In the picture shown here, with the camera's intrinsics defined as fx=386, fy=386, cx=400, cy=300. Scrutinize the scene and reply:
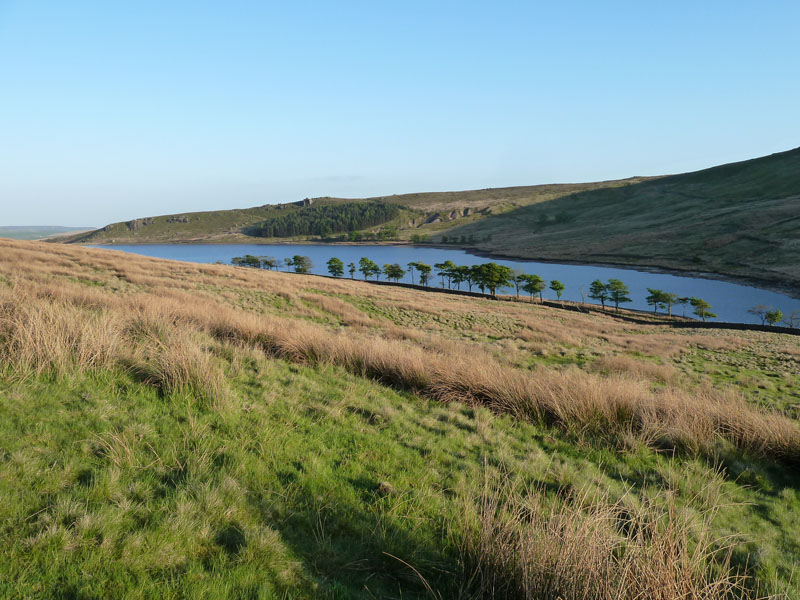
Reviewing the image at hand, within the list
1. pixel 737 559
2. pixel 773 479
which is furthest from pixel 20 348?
pixel 773 479

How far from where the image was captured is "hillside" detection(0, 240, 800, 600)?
2695mm

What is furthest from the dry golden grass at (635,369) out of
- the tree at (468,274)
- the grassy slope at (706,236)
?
the grassy slope at (706,236)

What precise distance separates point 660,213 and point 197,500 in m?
216

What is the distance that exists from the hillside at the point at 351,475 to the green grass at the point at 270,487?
0.02 meters

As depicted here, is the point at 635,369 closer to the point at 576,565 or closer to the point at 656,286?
the point at 576,565

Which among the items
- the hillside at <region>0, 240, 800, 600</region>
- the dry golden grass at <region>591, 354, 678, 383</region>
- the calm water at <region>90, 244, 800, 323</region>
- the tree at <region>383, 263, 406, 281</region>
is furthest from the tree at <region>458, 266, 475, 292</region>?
the hillside at <region>0, 240, 800, 600</region>

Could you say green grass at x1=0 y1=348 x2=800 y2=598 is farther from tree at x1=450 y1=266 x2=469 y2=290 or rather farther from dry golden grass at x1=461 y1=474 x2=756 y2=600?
tree at x1=450 y1=266 x2=469 y2=290

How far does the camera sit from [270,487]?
12.4 feet

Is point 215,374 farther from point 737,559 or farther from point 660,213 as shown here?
point 660,213

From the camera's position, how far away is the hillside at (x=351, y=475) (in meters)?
2.70

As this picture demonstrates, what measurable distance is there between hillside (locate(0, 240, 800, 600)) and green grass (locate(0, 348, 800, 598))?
2cm

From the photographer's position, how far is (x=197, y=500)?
334 centimetres

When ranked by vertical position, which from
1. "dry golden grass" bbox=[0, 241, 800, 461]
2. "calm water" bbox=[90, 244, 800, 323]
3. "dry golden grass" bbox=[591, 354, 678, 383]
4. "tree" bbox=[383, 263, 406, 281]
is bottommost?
"calm water" bbox=[90, 244, 800, 323]

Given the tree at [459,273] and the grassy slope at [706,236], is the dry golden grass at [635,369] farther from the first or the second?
the grassy slope at [706,236]
